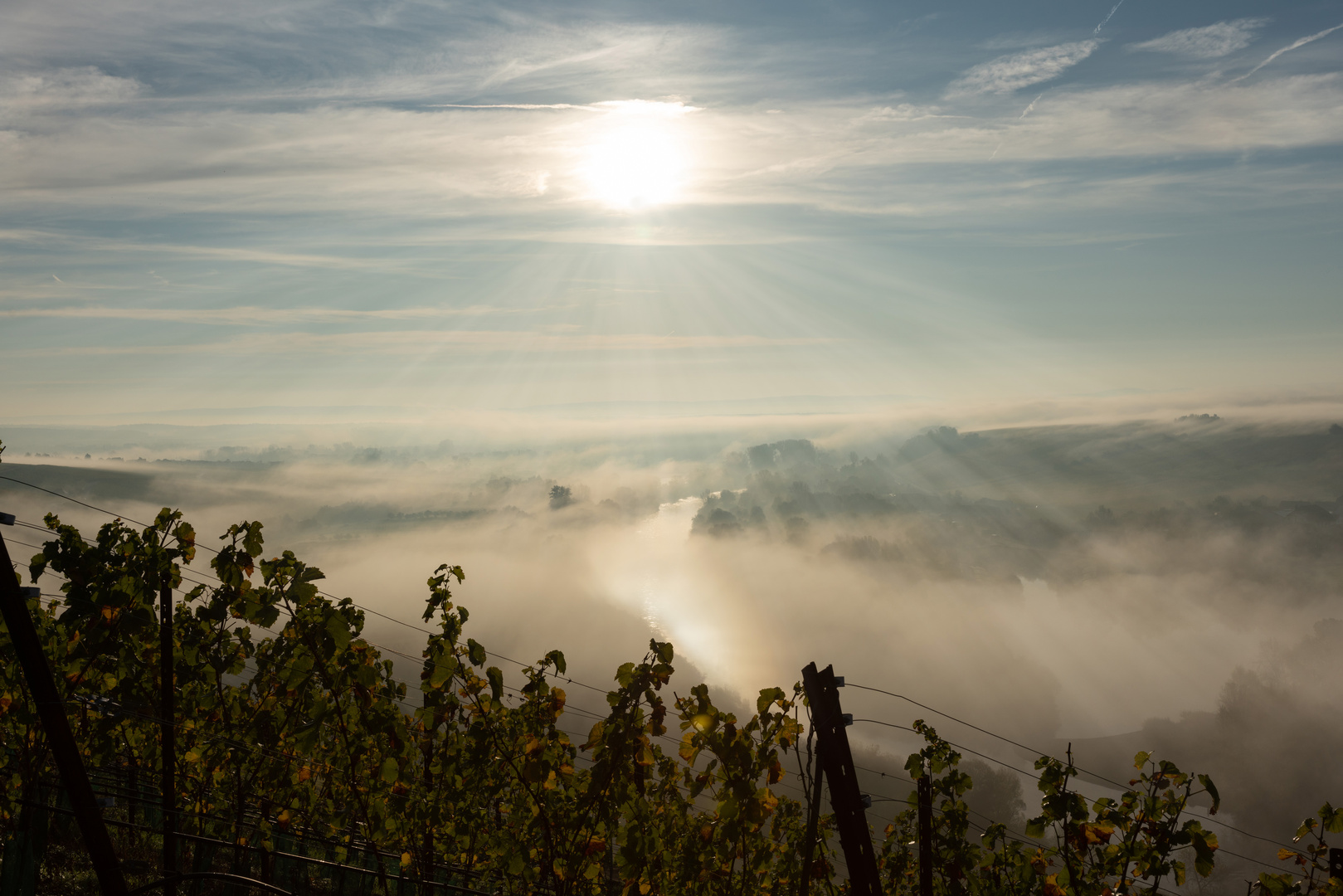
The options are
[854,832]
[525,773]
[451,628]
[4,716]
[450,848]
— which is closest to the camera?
[854,832]

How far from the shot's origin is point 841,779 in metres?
9.30

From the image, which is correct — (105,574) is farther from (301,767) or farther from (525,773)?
(525,773)

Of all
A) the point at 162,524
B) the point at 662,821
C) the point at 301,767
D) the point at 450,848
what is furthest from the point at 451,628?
the point at 450,848

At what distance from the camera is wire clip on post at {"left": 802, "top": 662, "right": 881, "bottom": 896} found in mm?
9195

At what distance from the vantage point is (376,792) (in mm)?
15695

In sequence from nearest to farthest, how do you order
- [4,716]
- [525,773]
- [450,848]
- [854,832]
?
[854,832]
[525,773]
[4,716]
[450,848]

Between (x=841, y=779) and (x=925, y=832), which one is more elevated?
(x=841, y=779)

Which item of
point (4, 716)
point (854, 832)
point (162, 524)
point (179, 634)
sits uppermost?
point (162, 524)

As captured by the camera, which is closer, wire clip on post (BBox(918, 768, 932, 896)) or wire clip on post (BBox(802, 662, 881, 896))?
wire clip on post (BBox(802, 662, 881, 896))

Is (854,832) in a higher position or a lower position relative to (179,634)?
lower

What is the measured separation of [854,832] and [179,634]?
42.2 feet

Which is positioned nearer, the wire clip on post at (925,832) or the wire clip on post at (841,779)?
the wire clip on post at (841,779)

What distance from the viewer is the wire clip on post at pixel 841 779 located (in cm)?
920

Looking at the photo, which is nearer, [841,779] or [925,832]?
[841,779]
